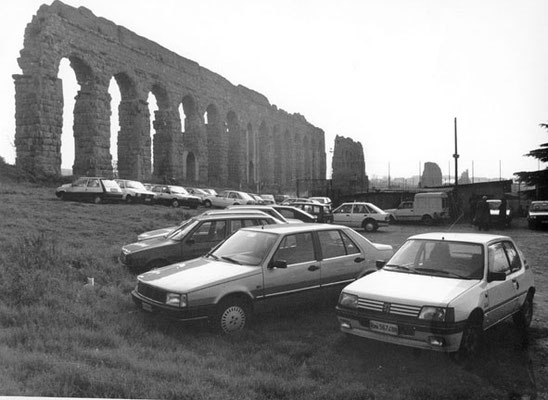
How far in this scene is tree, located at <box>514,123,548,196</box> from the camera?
20.5 feet

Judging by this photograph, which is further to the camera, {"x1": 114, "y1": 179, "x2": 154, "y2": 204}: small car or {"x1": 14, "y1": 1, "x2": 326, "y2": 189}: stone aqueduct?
{"x1": 14, "y1": 1, "x2": 326, "y2": 189}: stone aqueduct

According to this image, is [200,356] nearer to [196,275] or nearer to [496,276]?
[196,275]

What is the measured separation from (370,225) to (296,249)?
12006mm

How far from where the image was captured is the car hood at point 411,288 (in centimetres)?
484

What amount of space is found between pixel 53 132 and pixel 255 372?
23288 millimetres

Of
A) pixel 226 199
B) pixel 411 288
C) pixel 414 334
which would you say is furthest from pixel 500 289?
pixel 226 199

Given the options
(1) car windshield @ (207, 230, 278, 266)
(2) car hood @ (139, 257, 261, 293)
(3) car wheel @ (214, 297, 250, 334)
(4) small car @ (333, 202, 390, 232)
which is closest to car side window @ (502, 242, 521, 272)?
(1) car windshield @ (207, 230, 278, 266)

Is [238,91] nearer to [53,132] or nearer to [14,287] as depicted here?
[53,132]

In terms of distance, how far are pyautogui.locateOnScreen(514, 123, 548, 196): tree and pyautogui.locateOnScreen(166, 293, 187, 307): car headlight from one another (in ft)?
15.4

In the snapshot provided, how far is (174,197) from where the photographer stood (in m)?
24.9

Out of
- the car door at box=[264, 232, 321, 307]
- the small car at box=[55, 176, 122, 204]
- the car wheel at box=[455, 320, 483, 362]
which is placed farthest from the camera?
the small car at box=[55, 176, 122, 204]

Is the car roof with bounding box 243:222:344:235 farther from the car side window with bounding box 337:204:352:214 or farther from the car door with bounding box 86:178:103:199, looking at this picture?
the car door with bounding box 86:178:103:199

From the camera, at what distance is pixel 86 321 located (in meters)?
6.02

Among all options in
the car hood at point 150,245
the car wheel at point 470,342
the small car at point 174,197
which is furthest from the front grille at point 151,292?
the small car at point 174,197
